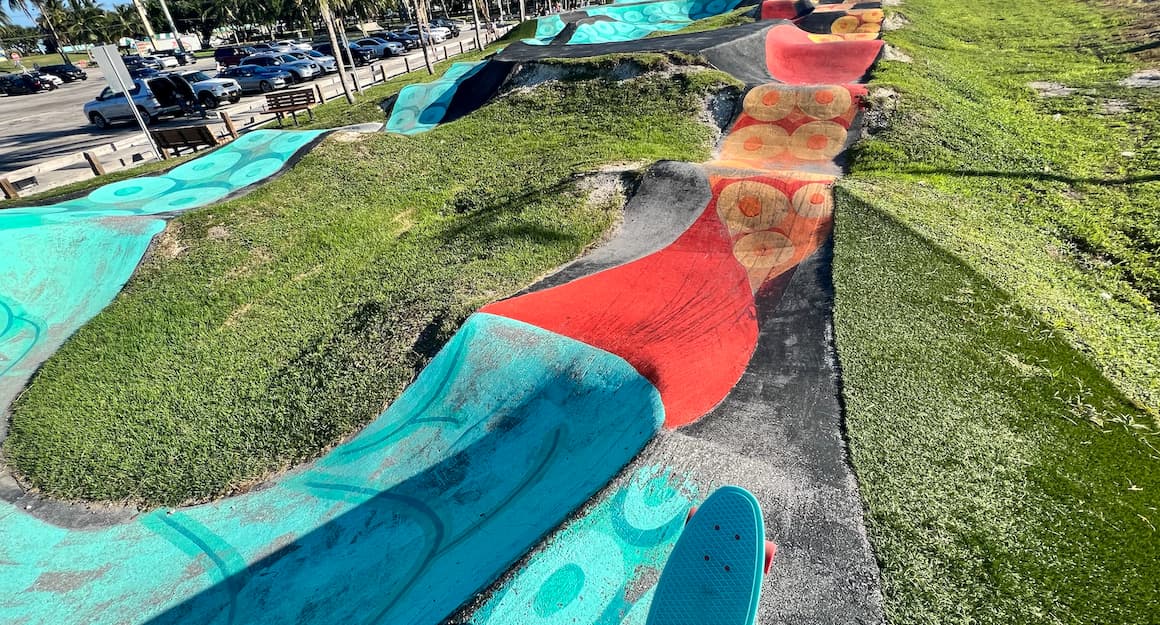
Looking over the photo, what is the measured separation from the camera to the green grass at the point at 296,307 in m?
7.34

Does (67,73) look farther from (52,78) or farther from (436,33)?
(436,33)

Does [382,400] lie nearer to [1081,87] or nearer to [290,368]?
[290,368]

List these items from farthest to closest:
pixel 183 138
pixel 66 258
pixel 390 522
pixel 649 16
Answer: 1. pixel 649 16
2. pixel 183 138
3. pixel 66 258
4. pixel 390 522

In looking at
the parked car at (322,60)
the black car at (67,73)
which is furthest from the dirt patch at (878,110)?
the black car at (67,73)

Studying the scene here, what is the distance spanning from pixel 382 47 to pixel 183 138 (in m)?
28.9

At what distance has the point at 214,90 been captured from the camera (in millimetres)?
27547

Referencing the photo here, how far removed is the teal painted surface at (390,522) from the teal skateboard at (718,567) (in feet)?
5.19

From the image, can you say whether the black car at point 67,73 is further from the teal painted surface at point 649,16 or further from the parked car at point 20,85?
the teal painted surface at point 649,16

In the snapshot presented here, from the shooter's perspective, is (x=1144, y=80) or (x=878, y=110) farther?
(x=1144, y=80)

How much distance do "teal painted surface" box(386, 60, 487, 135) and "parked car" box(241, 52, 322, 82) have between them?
14729 mm

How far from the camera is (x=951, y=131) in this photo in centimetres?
1355

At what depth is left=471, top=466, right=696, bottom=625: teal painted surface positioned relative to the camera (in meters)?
4.36

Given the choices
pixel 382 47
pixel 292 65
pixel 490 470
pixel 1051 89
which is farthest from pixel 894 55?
pixel 382 47

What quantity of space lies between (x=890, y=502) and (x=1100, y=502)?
187 centimetres
